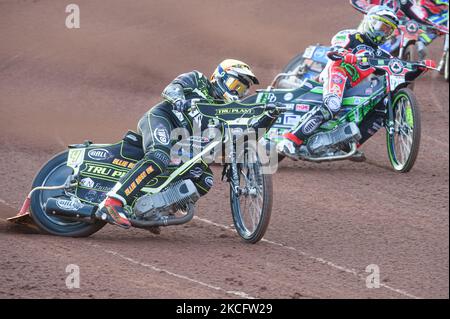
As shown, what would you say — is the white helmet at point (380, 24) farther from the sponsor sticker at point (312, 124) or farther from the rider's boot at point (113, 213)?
the rider's boot at point (113, 213)

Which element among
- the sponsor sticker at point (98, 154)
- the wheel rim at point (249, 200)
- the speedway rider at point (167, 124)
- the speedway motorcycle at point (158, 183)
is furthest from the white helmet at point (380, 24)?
the sponsor sticker at point (98, 154)

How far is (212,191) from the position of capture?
12.0m

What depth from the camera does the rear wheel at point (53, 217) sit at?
31.5 feet

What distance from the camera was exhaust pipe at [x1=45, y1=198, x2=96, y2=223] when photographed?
372 inches

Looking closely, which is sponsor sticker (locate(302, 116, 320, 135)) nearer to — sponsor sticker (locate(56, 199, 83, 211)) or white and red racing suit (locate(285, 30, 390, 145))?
white and red racing suit (locate(285, 30, 390, 145))

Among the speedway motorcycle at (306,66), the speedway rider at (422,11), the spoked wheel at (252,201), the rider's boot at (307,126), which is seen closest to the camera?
the spoked wheel at (252,201)

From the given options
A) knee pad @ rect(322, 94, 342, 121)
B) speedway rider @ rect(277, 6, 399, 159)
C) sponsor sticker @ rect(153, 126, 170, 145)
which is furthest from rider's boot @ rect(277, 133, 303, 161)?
sponsor sticker @ rect(153, 126, 170, 145)

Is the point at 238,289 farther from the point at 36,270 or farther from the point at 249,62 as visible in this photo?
the point at 249,62

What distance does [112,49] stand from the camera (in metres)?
18.7

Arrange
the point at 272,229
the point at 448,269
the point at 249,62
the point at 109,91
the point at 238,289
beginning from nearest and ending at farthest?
the point at 238,289 → the point at 448,269 → the point at 272,229 → the point at 109,91 → the point at 249,62

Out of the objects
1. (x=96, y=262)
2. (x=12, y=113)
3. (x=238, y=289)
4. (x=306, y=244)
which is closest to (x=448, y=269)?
(x=306, y=244)

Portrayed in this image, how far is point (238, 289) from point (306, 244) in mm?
1883

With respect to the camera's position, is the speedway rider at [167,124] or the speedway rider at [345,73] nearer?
the speedway rider at [167,124]

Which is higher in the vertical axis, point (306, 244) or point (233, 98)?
point (233, 98)
